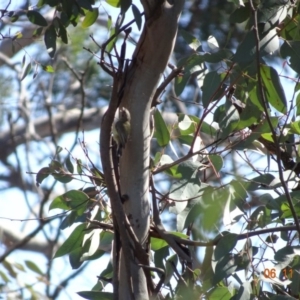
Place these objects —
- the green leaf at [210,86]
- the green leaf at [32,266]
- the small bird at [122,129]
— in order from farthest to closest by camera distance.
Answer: the green leaf at [32,266] → the green leaf at [210,86] → the small bird at [122,129]

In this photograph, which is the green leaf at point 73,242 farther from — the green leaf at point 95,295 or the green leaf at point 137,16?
the green leaf at point 137,16

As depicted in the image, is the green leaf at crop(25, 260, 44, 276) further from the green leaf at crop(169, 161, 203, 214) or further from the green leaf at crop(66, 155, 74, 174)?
the green leaf at crop(169, 161, 203, 214)

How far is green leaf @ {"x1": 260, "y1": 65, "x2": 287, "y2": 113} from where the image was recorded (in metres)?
0.96

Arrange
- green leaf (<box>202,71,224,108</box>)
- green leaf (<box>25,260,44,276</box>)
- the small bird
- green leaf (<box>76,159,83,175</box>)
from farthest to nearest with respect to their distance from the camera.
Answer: green leaf (<box>25,260,44,276</box>)
green leaf (<box>76,159,83,175</box>)
green leaf (<box>202,71,224,108</box>)
the small bird

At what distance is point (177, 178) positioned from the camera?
106 cm

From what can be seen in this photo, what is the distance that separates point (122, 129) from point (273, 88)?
244 millimetres

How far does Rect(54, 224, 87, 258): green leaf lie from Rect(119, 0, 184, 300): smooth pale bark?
17 cm

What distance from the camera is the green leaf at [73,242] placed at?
107cm

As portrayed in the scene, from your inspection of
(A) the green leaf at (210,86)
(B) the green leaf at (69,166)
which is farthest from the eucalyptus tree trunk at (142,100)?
(B) the green leaf at (69,166)

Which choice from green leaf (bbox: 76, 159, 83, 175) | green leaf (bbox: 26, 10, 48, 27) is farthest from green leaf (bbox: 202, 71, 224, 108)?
green leaf (bbox: 26, 10, 48, 27)

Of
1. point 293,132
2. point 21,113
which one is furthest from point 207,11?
point 293,132

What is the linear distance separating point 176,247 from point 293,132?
0.29m

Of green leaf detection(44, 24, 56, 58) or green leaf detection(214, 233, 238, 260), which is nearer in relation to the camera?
green leaf detection(214, 233, 238, 260)

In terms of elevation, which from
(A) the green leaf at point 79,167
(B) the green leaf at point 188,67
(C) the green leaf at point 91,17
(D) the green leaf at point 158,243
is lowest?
(D) the green leaf at point 158,243
